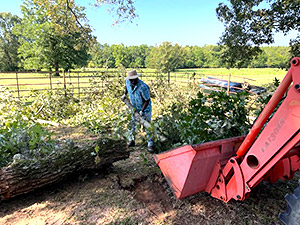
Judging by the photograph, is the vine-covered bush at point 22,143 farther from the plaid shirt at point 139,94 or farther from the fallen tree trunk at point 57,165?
the plaid shirt at point 139,94

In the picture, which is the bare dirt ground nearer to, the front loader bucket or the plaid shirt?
the front loader bucket

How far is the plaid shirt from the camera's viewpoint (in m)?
4.62

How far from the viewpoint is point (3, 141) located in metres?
3.12

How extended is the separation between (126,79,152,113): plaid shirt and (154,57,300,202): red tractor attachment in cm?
202

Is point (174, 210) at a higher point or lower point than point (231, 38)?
lower

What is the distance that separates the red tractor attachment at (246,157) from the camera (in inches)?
68.2

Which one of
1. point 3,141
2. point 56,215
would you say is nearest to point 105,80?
point 3,141

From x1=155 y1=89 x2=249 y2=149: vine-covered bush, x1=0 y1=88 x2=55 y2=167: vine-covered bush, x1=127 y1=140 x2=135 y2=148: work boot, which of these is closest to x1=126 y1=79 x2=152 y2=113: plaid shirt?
x1=127 y1=140 x2=135 y2=148: work boot

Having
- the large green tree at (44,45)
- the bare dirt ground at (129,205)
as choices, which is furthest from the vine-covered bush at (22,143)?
the large green tree at (44,45)

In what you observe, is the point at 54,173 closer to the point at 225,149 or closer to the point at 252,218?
the point at 225,149

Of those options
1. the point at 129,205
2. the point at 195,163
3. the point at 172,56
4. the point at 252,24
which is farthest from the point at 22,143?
the point at 172,56

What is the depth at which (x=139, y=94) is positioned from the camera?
15.4 ft

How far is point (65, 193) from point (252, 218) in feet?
7.86

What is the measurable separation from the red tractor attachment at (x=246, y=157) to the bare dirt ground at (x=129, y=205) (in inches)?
12.1
